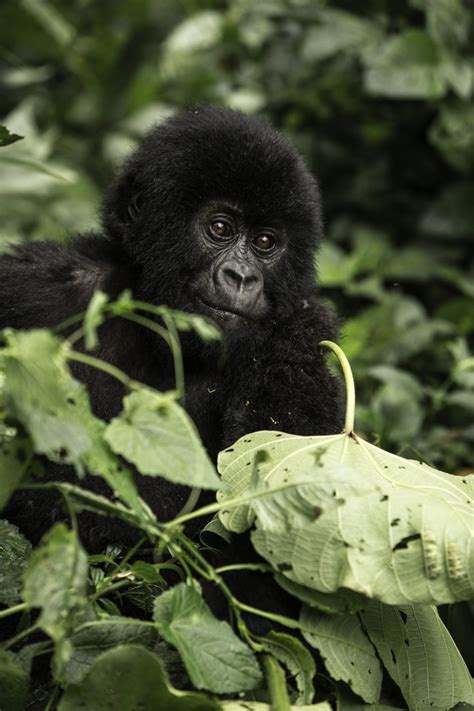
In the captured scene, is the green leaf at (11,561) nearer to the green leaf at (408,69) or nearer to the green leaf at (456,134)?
the green leaf at (408,69)

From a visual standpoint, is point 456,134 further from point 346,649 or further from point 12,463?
point 12,463

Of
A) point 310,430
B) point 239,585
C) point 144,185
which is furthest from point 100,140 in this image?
point 239,585

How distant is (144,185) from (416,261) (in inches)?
112

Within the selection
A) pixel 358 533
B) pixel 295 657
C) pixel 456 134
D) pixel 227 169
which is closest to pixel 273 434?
pixel 358 533

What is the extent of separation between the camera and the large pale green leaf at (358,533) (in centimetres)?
207

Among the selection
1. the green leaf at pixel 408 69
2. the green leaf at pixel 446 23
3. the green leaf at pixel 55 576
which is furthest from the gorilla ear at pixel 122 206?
the green leaf at pixel 446 23

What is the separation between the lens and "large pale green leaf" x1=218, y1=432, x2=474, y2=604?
6.79 feet

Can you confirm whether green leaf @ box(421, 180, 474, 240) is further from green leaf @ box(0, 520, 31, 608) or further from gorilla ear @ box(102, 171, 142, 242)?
green leaf @ box(0, 520, 31, 608)

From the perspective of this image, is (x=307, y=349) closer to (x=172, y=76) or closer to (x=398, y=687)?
(x=398, y=687)

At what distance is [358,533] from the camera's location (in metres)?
2.12

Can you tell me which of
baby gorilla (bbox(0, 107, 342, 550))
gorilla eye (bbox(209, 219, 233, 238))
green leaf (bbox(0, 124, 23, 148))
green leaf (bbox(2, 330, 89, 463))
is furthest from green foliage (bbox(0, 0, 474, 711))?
green leaf (bbox(0, 124, 23, 148))

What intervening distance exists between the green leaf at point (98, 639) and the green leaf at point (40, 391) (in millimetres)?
515

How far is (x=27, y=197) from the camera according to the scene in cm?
609

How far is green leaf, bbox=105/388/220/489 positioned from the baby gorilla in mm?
1180
